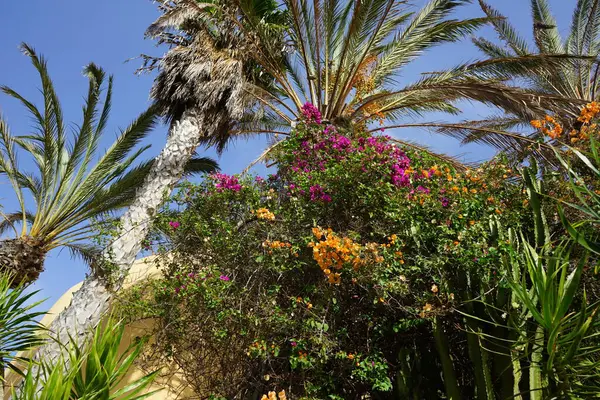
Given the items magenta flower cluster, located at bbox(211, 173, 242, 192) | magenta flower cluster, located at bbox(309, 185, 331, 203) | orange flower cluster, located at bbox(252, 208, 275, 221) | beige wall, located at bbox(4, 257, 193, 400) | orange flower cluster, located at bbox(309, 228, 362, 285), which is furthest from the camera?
beige wall, located at bbox(4, 257, 193, 400)

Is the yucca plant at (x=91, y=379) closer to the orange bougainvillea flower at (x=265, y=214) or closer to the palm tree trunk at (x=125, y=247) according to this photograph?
the orange bougainvillea flower at (x=265, y=214)

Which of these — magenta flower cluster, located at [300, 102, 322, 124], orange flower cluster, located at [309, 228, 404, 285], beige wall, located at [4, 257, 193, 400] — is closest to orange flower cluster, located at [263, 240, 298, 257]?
orange flower cluster, located at [309, 228, 404, 285]

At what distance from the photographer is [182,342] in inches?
221

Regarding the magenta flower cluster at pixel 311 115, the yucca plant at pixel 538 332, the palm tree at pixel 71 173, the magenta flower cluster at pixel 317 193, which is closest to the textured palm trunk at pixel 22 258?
the palm tree at pixel 71 173

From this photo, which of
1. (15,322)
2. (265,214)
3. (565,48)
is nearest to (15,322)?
(15,322)

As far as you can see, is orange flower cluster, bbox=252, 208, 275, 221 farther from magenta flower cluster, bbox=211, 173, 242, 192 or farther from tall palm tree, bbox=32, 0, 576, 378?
tall palm tree, bbox=32, 0, 576, 378

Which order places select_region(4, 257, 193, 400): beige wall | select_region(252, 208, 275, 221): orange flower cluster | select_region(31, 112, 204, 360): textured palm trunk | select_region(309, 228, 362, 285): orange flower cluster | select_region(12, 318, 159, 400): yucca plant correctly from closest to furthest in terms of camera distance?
select_region(12, 318, 159, 400): yucca plant → select_region(309, 228, 362, 285): orange flower cluster → select_region(252, 208, 275, 221): orange flower cluster → select_region(31, 112, 204, 360): textured palm trunk → select_region(4, 257, 193, 400): beige wall

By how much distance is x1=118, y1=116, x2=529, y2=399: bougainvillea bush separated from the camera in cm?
464

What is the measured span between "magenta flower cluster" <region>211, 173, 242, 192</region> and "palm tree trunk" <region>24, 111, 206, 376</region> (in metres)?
1.21

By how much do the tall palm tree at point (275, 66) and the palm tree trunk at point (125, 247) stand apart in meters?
0.02

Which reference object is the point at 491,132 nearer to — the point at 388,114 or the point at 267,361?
the point at 388,114

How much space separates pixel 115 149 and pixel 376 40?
220 inches

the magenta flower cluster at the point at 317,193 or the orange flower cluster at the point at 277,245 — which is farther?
the magenta flower cluster at the point at 317,193

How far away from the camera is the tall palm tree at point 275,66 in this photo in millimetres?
7676
